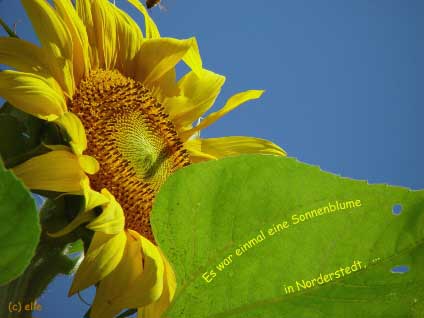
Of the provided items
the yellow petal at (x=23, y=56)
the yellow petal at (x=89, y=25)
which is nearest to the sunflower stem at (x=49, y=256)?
the yellow petal at (x=23, y=56)

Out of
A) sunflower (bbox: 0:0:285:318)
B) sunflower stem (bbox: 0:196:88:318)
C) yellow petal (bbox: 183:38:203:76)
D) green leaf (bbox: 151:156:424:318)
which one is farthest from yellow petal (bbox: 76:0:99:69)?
green leaf (bbox: 151:156:424:318)

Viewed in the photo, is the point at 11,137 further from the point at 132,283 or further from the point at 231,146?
the point at 231,146

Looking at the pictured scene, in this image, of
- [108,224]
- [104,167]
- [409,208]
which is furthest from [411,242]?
[104,167]

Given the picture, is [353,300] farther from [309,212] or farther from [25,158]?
[25,158]

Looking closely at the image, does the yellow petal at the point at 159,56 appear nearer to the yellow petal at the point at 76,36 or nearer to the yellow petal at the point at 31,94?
the yellow petal at the point at 76,36

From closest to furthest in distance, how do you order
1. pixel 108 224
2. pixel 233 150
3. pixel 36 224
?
pixel 36 224
pixel 108 224
pixel 233 150

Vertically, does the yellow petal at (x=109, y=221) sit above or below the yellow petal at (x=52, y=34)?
below
